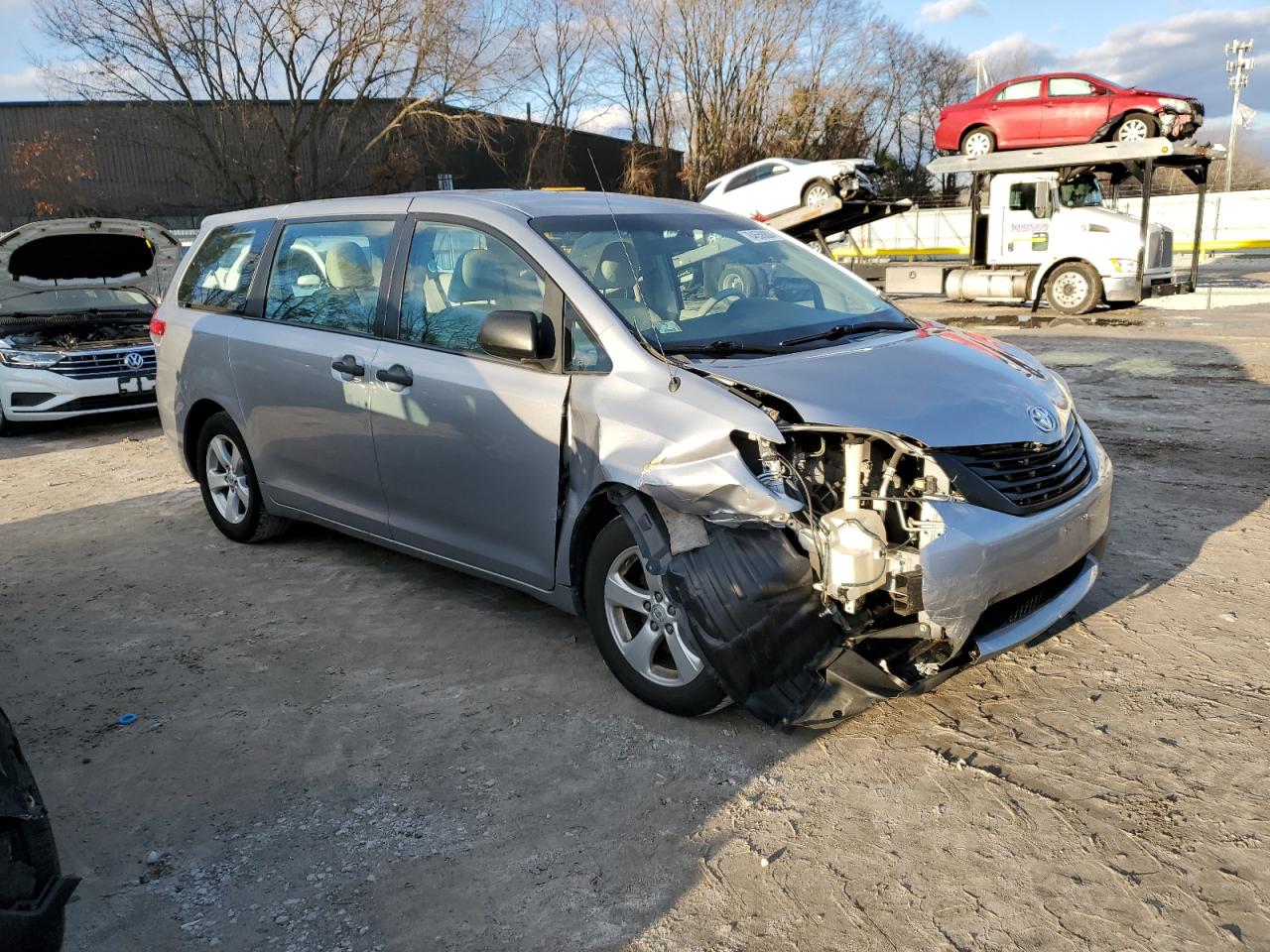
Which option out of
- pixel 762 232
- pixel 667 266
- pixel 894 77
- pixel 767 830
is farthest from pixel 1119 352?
pixel 894 77

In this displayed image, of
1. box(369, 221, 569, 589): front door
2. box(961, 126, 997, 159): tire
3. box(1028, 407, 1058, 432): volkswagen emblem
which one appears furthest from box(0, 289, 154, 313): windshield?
box(961, 126, 997, 159): tire

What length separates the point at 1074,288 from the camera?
1686 centimetres

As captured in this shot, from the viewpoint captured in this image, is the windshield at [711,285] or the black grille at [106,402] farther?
the black grille at [106,402]

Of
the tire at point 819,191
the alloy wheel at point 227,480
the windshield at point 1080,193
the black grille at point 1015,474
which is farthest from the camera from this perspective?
the tire at point 819,191

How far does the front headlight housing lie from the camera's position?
9273 mm

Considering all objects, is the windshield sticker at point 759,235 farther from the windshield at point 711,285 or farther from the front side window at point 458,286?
the front side window at point 458,286

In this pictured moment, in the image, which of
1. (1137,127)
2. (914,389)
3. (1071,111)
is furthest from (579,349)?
(1071,111)

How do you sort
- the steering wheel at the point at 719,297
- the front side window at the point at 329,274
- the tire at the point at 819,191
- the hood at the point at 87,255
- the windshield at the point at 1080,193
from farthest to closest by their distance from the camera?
the tire at the point at 819,191, the windshield at the point at 1080,193, the hood at the point at 87,255, the front side window at the point at 329,274, the steering wheel at the point at 719,297

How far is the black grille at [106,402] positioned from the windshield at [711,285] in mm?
6970

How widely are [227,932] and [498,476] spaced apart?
191 centimetres

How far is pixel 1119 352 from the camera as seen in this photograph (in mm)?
12406

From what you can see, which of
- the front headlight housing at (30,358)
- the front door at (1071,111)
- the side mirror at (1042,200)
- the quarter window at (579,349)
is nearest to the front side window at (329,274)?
the quarter window at (579,349)

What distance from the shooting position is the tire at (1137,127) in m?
17.2

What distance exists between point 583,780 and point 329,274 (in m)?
2.93
